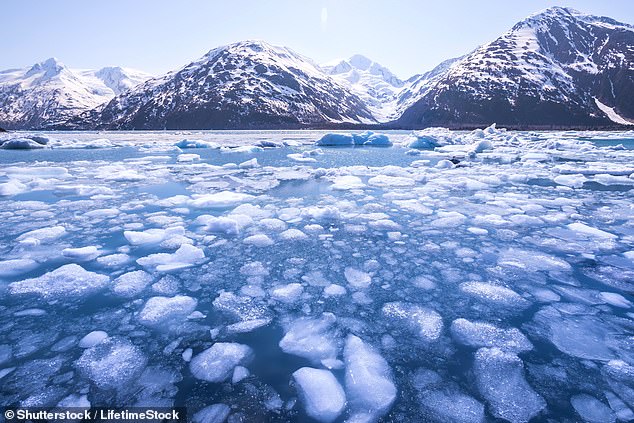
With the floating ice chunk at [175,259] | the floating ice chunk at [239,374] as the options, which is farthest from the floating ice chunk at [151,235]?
the floating ice chunk at [239,374]

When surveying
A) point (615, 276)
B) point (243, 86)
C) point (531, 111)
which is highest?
point (243, 86)

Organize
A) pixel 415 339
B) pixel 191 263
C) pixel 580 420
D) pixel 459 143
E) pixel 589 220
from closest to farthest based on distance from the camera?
1. pixel 580 420
2. pixel 415 339
3. pixel 191 263
4. pixel 589 220
5. pixel 459 143

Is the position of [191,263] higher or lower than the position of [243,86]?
lower

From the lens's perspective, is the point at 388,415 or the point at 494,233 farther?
the point at 494,233

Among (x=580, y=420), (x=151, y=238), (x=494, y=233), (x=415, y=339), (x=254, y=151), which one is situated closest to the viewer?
(x=580, y=420)

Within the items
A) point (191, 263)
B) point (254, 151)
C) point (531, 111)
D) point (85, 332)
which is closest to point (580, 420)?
point (85, 332)

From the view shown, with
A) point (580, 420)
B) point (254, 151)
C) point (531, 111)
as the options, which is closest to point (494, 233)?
point (580, 420)

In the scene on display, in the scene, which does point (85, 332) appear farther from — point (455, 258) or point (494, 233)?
point (494, 233)

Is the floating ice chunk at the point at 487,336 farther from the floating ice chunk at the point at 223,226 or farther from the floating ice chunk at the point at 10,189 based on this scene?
the floating ice chunk at the point at 10,189
